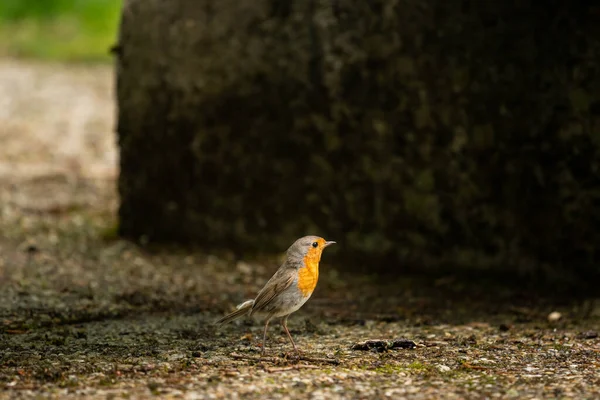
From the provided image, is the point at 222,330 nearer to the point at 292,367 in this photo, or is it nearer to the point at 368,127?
the point at 292,367

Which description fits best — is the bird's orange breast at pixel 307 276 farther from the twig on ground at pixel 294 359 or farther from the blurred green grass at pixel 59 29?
the blurred green grass at pixel 59 29

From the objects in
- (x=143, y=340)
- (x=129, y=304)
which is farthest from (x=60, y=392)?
(x=129, y=304)

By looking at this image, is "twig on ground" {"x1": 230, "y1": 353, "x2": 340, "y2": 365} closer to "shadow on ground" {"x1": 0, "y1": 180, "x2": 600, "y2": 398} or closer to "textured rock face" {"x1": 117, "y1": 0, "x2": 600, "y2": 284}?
"shadow on ground" {"x1": 0, "y1": 180, "x2": 600, "y2": 398}

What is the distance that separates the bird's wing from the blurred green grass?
9405mm

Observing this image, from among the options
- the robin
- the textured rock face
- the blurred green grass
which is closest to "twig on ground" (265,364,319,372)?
the robin

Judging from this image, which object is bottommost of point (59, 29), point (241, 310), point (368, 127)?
point (241, 310)

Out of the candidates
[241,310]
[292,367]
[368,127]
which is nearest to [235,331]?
[241,310]

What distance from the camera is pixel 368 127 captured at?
583 centimetres

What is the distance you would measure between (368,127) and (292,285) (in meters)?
2.25

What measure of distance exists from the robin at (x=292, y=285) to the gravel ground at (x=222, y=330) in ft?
0.66

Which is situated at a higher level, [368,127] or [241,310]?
[368,127]

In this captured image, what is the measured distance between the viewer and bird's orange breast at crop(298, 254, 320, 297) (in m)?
3.79

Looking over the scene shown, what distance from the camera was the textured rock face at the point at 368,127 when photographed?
5.33m

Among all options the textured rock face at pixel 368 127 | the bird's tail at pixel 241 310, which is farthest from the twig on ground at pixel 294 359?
the textured rock face at pixel 368 127
